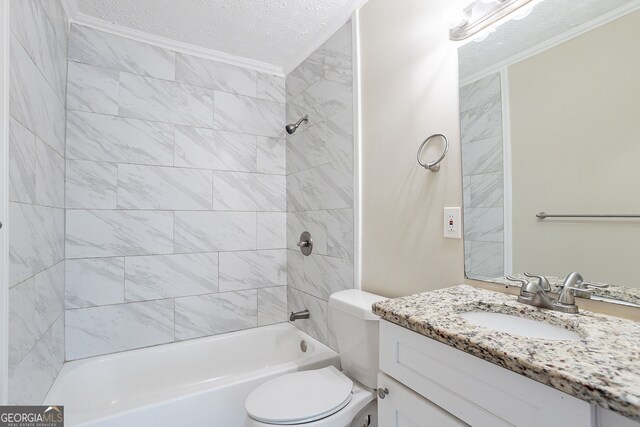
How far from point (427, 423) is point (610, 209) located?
74 centimetres

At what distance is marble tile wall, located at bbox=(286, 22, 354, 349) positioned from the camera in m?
1.78

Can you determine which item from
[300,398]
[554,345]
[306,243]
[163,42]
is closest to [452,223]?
[554,345]

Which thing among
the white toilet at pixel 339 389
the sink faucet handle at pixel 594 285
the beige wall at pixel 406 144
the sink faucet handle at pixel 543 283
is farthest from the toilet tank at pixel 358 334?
the sink faucet handle at pixel 594 285

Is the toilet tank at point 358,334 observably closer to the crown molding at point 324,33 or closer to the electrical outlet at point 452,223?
the electrical outlet at point 452,223

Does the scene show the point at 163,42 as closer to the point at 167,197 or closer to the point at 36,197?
the point at 167,197

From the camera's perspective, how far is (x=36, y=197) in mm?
1239

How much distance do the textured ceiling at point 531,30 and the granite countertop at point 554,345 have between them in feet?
2.71

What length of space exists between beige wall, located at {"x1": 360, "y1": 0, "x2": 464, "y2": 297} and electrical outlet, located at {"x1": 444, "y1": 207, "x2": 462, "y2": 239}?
0.02 metres

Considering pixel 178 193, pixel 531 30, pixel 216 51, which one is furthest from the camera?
pixel 216 51

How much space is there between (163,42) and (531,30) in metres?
2.08

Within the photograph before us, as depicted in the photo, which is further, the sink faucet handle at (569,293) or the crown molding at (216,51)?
the crown molding at (216,51)

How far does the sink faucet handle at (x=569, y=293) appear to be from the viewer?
2.79 feet

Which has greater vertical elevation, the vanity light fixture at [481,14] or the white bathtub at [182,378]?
the vanity light fixture at [481,14]

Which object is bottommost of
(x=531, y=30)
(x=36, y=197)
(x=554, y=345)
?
(x=554, y=345)
